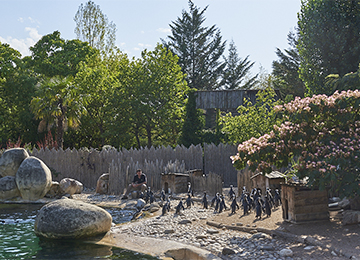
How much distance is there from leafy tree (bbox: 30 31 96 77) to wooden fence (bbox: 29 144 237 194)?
14624 millimetres

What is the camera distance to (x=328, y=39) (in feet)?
52.7

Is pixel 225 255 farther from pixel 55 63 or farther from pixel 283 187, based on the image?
pixel 55 63

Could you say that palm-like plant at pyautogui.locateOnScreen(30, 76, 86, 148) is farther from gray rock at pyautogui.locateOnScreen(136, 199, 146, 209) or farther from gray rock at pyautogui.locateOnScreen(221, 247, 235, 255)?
gray rock at pyautogui.locateOnScreen(221, 247, 235, 255)

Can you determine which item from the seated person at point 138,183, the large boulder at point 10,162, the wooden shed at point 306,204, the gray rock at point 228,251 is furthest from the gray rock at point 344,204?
the large boulder at point 10,162

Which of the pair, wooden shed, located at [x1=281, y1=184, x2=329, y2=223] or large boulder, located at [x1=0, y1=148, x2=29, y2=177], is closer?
wooden shed, located at [x1=281, y1=184, x2=329, y2=223]

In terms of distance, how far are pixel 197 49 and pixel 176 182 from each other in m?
→ 29.6

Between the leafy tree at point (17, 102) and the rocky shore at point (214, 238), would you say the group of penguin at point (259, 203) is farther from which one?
the leafy tree at point (17, 102)

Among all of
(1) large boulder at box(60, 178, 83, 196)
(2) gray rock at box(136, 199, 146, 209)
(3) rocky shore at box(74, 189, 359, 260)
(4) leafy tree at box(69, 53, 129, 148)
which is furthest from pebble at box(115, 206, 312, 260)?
(4) leafy tree at box(69, 53, 129, 148)

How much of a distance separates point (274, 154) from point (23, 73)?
27334mm

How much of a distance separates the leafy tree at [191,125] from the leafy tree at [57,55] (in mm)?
12088

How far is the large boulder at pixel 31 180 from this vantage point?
15.9 m

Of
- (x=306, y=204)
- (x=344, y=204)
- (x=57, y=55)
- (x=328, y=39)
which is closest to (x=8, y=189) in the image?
(x=306, y=204)

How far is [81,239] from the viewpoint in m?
9.89

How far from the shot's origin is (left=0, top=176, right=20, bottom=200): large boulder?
16219 millimetres
